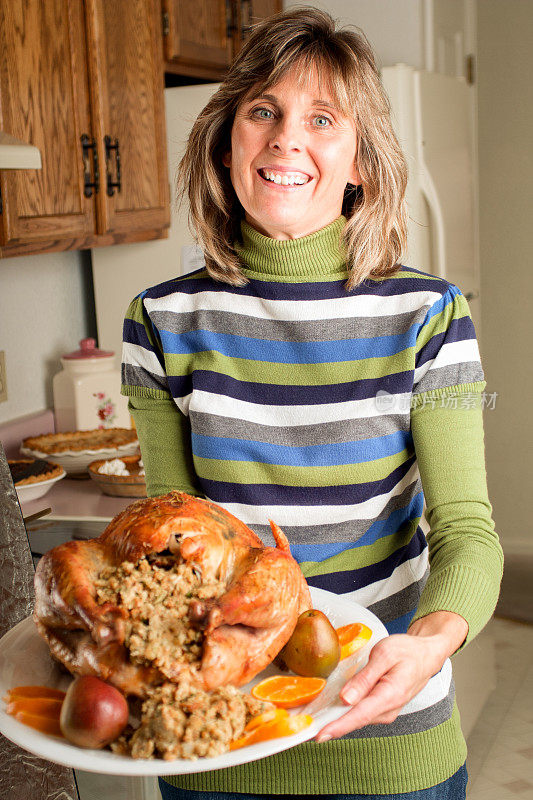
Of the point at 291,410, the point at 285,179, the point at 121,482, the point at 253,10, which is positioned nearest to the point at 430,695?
the point at 291,410

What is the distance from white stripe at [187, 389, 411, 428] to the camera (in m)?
1.04

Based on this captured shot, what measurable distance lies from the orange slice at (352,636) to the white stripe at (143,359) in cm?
43

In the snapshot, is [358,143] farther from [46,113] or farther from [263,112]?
[46,113]

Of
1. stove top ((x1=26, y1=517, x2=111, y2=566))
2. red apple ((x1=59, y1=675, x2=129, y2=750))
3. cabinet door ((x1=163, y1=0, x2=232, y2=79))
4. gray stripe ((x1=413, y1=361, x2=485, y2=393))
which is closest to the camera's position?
red apple ((x1=59, y1=675, x2=129, y2=750))

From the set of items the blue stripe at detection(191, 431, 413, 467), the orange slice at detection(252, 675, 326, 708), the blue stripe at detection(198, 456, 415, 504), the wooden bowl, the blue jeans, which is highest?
the blue stripe at detection(191, 431, 413, 467)

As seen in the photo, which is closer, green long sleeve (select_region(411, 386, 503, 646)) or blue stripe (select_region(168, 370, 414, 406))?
green long sleeve (select_region(411, 386, 503, 646))

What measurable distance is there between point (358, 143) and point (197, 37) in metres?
1.43

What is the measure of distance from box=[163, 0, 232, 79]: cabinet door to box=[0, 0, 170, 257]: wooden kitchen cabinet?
0.06 m

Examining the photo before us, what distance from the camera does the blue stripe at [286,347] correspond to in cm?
104

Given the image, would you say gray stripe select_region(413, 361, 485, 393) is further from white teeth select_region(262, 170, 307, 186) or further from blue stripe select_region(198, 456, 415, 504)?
white teeth select_region(262, 170, 307, 186)

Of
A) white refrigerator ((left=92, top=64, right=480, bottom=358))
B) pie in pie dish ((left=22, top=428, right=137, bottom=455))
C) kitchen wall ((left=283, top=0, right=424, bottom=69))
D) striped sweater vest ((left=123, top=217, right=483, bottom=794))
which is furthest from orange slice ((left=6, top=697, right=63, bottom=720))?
kitchen wall ((left=283, top=0, right=424, bottom=69))

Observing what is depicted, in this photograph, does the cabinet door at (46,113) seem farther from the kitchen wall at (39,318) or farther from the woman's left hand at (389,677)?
the woman's left hand at (389,677)

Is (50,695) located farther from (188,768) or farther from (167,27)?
(167,27)

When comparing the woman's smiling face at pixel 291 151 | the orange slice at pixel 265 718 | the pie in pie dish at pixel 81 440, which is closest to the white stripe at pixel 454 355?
the woman's smiling face at pixel 291 151
